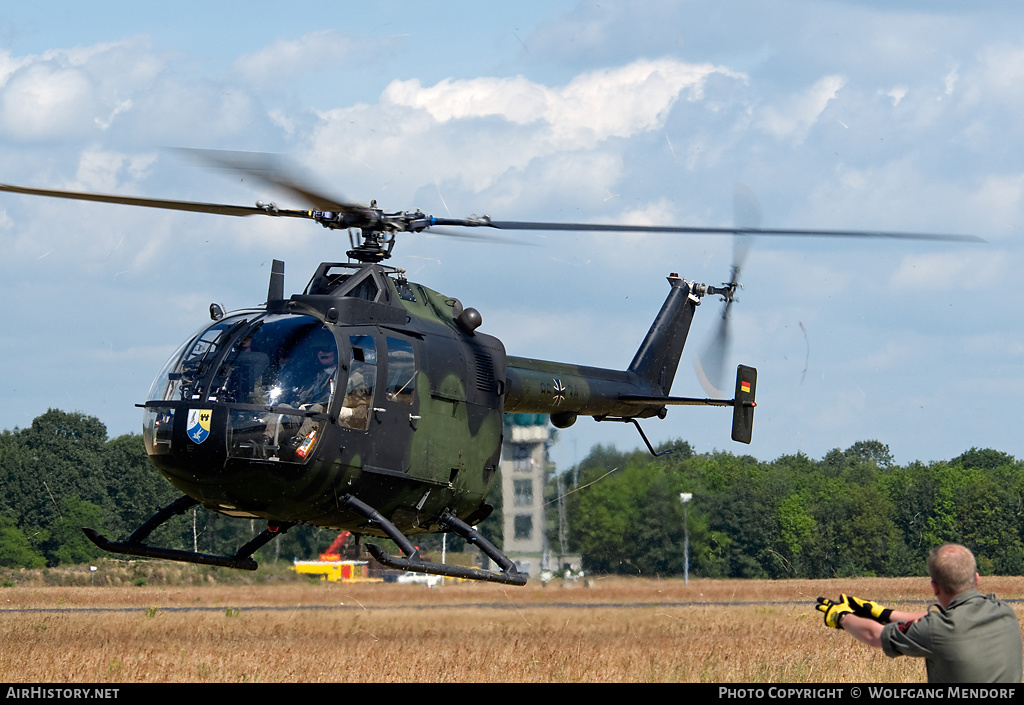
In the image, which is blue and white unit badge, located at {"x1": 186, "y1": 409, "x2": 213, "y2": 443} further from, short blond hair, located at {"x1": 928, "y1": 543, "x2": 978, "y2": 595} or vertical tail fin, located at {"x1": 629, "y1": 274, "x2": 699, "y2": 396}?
vertical tail fin, located at {"x1": 629, "y1": 274, "x2": 699, "y2": 396}

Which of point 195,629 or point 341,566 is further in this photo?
point 341,566

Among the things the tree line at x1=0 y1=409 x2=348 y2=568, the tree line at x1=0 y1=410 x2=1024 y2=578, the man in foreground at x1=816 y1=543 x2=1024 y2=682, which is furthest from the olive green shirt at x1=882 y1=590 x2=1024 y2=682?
the tree line at x1=0 y1=409 x2=348 y2=568

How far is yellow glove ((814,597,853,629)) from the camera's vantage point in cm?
489

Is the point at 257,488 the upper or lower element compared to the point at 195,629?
upper

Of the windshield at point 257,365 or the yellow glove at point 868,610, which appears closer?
the yellow glove at point 868,610

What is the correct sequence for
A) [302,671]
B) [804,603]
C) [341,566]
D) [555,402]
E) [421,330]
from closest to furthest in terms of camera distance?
[421,330]
[302,671]
[555,402]
[804,603]
[341,566]

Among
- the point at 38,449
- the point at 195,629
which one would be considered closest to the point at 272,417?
the point at 195,629

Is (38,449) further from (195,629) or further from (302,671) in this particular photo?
(302,671)

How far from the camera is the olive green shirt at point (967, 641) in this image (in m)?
4.61

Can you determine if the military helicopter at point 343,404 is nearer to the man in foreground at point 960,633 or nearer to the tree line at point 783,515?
the man in foreground at point 960,633

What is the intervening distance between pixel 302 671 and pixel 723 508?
14304mm

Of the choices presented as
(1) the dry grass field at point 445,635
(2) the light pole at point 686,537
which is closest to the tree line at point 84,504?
(1) the dry grass field at point 445,635

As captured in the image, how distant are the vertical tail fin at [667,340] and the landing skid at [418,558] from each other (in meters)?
5.27

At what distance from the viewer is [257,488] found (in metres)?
10.0
